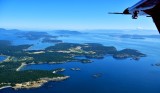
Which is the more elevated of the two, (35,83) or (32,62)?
(35,83)

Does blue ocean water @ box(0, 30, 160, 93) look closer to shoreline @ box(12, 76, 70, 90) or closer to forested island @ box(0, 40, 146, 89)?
shoreline @ box(12, 76, 70, 90)

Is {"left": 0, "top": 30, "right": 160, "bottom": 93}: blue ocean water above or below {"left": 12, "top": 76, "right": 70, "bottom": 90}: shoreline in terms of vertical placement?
below

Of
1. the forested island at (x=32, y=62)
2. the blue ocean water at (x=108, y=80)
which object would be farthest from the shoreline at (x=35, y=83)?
the blue ocean water at (x=108, y=80)

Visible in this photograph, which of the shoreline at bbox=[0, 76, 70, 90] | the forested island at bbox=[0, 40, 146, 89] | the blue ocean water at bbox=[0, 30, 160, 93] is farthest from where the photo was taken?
the forested island at bbox=[0, 40, 146, 89]

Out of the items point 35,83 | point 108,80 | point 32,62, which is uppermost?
point 35,83

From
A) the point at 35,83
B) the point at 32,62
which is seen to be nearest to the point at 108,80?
A: the point at 35,83

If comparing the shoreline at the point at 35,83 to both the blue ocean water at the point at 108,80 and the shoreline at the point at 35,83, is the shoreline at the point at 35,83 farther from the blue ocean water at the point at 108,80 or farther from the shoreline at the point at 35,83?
the blue ocean water at the point at 108,80

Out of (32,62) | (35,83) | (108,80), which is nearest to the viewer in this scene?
(35,83)

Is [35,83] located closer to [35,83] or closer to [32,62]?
[35,83]

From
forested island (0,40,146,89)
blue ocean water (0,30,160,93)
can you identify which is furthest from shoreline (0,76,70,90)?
blue ocean water (0,30,160,93)

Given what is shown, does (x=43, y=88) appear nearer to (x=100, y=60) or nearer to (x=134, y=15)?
(x=100, y=60)

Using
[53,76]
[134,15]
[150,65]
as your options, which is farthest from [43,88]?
[134,15]
